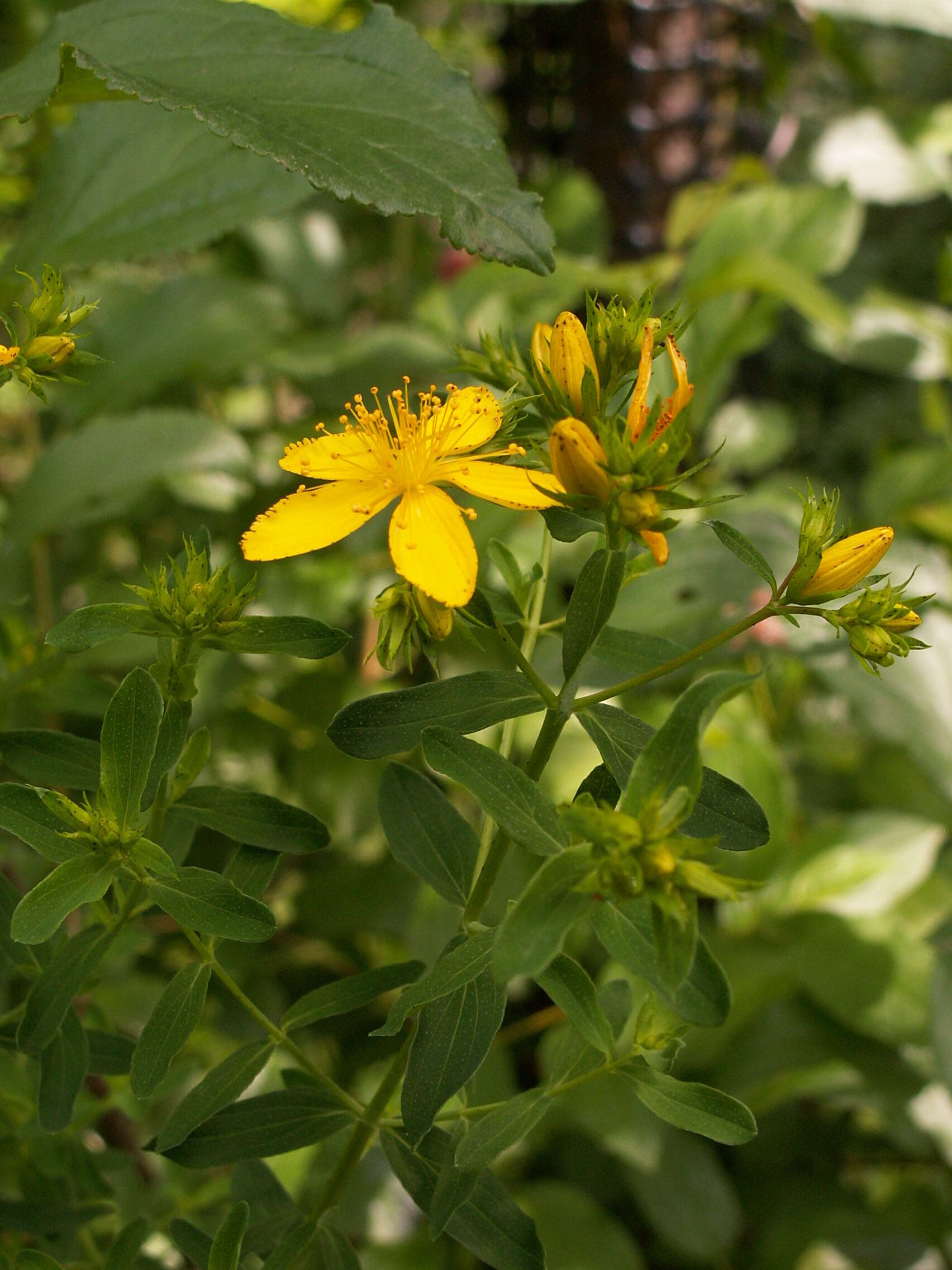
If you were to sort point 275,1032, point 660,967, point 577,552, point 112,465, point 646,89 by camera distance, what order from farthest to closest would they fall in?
point 646,89, point 577,552, point 112,465, point 275,1032, point 660,967

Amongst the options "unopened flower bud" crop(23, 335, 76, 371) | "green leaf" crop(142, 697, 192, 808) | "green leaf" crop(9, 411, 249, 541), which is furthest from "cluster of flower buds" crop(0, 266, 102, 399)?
"green leaf" crop(9, 411, 249, 541)

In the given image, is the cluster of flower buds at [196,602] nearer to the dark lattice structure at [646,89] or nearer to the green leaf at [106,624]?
the green leaf at [106,624]

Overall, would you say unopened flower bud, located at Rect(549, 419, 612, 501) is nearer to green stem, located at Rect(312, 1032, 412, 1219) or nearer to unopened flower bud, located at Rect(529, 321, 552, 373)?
unopened flower bud, located at Rect(529, 321, 552, 373)

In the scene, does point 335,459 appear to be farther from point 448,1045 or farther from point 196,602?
point 448,1045

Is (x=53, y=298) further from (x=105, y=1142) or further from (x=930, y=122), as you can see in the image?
(x=930, y=122)

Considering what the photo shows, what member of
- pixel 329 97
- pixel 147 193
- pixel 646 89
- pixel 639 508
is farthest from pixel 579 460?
pixel 646 89

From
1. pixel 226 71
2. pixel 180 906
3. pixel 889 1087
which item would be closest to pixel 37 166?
pixel 226 71

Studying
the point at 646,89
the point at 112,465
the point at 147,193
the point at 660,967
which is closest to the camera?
the point at 660,967

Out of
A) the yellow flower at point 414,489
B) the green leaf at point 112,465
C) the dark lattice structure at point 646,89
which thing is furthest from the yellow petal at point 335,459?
the dark lattice structure at point 646,89
